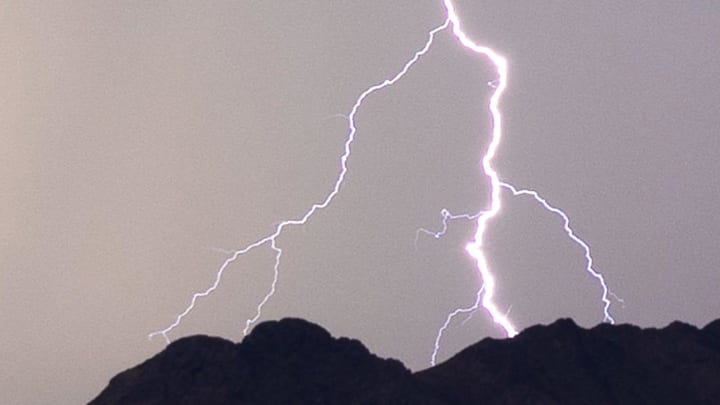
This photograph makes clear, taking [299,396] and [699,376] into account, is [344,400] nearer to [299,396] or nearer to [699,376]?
[299,396]

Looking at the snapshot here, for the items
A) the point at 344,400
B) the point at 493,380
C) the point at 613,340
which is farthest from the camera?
the point at 613,340

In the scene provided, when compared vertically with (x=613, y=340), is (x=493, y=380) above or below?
below

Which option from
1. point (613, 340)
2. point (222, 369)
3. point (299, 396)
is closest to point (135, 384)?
point (222, 369)

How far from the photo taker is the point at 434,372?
54.1ft

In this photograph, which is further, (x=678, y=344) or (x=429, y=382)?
(x=678, y=344)

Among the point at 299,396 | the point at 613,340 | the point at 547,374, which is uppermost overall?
the point at 613,340

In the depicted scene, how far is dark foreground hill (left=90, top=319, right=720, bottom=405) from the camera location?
15.1 meters

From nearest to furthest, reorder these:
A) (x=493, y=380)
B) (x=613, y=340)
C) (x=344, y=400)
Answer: (x=344, y=400), (x=493, y=380), (x=613, y=340)

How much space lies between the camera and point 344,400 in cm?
1495

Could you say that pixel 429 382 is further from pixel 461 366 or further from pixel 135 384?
pixel 135 384

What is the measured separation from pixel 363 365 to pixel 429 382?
1.00m

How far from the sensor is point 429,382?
52.3 ft

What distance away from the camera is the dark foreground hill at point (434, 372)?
49.6 feet

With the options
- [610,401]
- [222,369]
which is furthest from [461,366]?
[222,369]
